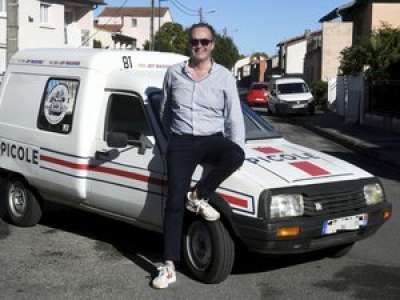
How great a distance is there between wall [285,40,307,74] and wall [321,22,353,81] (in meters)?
25.1

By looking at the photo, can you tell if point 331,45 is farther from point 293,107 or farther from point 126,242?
point 126,242

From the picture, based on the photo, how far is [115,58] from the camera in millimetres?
6570

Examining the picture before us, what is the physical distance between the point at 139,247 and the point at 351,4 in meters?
37.8

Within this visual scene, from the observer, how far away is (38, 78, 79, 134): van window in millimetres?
6676

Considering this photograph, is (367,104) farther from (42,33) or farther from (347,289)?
(347,289)

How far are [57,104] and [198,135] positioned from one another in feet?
6.70

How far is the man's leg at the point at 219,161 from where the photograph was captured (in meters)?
5.28

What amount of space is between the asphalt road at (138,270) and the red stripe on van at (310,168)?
867 millimetres

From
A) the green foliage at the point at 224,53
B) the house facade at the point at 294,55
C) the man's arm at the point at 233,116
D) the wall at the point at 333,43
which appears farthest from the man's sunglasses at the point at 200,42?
the green foliage at the point at 224,53

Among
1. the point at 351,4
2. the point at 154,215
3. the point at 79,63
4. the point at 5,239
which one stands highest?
the point at 351,4

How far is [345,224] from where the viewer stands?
546 centimetres

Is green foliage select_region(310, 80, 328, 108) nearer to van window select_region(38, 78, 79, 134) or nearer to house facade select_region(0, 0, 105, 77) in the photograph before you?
house facade select_region(0, 0, 105, 77)

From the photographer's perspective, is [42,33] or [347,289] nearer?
[347,289]

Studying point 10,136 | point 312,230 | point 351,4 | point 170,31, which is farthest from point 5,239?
point 170,31
